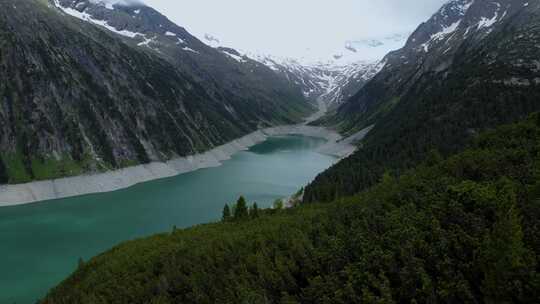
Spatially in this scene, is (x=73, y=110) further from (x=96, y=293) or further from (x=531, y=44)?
(x=531, y=44)

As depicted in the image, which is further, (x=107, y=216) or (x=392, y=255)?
(x=107, y=216)

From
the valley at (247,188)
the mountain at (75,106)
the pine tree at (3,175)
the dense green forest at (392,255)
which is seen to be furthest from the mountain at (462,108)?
the pine tree at (3,175)

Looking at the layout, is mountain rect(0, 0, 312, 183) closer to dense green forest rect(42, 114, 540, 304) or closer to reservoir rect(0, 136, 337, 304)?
reservoir rect(0, 136, 337, 304)

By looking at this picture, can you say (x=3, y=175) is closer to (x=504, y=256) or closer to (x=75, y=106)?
(x=75, y=106)

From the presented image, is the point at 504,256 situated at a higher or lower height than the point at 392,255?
higher

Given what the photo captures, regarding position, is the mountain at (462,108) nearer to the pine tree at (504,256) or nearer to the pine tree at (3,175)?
the pine tree at (504,256)

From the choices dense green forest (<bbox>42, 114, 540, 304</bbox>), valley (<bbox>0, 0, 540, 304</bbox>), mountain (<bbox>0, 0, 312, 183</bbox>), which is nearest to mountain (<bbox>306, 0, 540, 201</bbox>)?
valley (<bbox>0, 0, 540, 304</bbox>)

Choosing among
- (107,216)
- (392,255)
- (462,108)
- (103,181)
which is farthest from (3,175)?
(462,108)

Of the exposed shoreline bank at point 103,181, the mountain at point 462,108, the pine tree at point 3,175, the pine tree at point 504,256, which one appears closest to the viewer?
the pine tree at point 504,256
